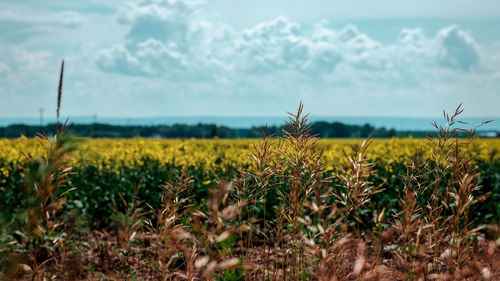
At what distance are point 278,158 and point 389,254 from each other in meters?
3.53

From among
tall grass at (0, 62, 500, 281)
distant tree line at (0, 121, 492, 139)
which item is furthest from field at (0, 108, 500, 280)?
distant tree line at (0, 121, 492, 139)

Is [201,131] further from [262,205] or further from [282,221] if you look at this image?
[282,221]

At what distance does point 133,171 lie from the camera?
732cm

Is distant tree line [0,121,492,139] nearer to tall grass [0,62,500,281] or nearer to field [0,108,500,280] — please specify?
field [0,108,500,280]

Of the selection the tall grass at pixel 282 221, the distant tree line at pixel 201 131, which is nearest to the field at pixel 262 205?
the tall grass at pixel 282 221

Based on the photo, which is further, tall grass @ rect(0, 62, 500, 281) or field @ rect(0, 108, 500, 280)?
field @ rect(0, 108, 500, 280)

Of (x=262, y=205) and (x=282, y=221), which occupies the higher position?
(x=282, y=221)

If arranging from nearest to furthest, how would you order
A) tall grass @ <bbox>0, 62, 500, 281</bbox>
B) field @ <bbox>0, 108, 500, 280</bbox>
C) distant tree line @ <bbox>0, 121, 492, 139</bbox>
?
tall grass @ <bbox>0, 62, 500, 281</bbox> < field @ <bbox>0, 108, 500, 280</bbox> < distant tree line @ <bbox>0, 121, 492, 139</bbox>

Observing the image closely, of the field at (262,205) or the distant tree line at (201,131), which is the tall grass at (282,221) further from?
the distant tree line at (201,131)

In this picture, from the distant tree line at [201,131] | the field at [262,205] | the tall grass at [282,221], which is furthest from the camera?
the distant tree line at [201,131]

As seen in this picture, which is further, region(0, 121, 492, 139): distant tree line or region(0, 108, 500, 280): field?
region(0, 121, 492, 139): distant tree line

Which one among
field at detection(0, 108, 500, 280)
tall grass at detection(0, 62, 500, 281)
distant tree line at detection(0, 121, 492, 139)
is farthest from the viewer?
distant tree line at detection(0, 121, 492, 139)

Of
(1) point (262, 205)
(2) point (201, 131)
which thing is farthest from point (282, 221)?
(2) point (201, 131)

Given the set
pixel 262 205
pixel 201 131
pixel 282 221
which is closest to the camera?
pixel 282 221
